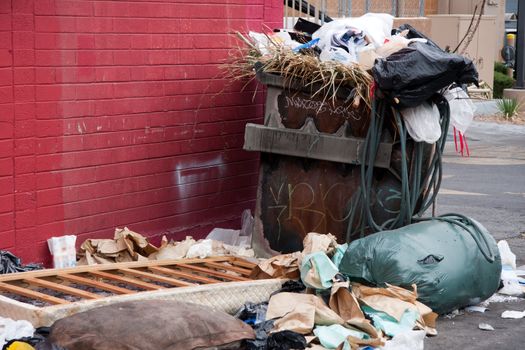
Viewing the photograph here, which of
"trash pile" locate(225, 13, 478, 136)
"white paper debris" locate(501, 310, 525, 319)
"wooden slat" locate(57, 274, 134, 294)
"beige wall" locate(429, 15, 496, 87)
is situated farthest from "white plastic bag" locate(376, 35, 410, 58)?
"beige wall" locate(429, 15, 496, 87)

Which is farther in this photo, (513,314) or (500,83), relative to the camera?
(500,83)

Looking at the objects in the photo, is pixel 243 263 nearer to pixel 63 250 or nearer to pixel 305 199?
pixel 305 199

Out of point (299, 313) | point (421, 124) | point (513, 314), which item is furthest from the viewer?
point (421, 124)

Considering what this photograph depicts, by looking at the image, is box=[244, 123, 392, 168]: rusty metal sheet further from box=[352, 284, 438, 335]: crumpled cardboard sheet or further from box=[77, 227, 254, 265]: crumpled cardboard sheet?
box=[352, 284, 438, 335]: crumpled cardboard sheet

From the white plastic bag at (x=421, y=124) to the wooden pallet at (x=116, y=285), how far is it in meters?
1.45

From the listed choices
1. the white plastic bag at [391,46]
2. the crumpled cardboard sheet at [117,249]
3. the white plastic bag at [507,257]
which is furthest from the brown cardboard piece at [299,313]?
the white plastic bag at [507,257]

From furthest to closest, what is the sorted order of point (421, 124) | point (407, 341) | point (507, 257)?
1. point (507, 257)
2. point (421, 124)
3. point (407, 341)

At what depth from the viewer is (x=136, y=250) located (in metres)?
7.16

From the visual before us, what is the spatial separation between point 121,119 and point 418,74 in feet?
7.43

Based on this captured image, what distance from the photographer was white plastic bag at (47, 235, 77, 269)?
22.1 feet

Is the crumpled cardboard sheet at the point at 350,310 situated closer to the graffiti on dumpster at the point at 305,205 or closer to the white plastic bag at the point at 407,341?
the white plastic bag at the point at 407,341

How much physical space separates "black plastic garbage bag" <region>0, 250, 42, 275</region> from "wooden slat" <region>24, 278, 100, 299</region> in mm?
244

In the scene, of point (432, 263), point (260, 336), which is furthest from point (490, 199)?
point (260, 336)

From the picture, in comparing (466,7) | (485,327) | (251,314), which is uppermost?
(466,7)
